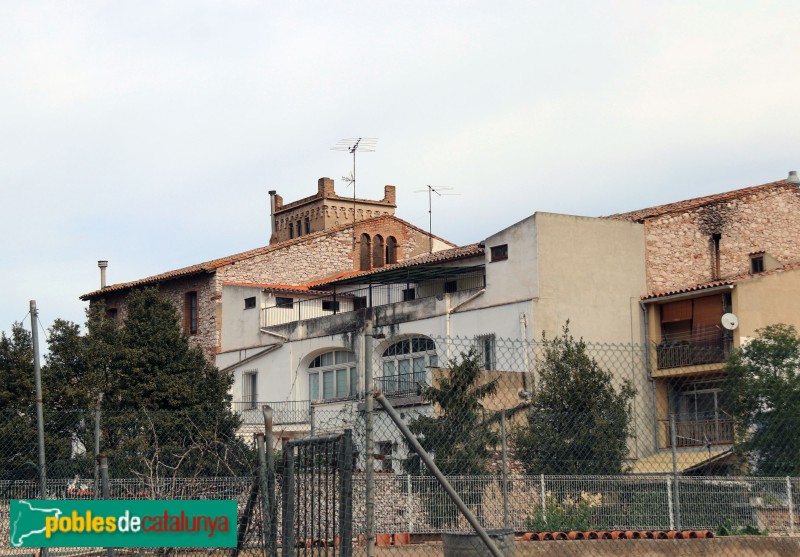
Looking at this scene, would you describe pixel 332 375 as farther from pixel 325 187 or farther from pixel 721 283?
pixel 325 187

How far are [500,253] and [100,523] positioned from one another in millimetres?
29355

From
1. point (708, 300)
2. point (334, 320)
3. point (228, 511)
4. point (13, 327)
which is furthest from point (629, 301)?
point (228, 511)

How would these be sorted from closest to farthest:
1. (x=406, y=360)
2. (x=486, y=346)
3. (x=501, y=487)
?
(x=501, y=487)
(x=486, y=346)
(x=406, y=360)

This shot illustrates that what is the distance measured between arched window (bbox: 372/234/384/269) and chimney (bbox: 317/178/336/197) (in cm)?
1227

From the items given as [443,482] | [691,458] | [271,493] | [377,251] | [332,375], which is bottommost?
[691,458]

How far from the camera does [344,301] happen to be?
45.1 m

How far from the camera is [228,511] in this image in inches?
367

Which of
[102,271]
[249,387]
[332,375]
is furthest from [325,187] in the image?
[332,375]

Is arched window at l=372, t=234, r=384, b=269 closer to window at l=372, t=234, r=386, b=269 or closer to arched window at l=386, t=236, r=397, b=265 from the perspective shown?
window at l=372, t=234, r=386, b=269

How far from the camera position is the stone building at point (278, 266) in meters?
46.8

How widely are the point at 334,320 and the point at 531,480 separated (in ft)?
97.5

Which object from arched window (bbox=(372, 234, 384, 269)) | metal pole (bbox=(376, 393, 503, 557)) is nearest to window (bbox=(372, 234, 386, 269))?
arched window (bbox=(372, 234, 384, 269))

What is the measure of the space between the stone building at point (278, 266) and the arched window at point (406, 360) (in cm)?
817

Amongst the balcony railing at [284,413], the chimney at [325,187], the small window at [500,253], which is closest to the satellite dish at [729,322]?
the small window at [500,253]
